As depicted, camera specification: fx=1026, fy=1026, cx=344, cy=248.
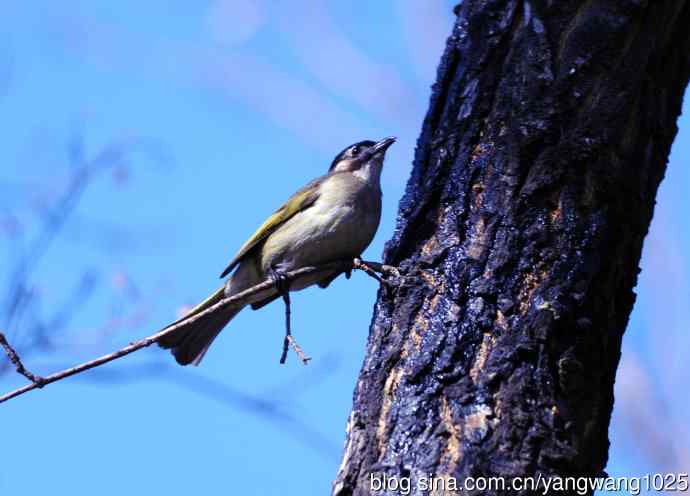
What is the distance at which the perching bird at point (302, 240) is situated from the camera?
5.96 metres

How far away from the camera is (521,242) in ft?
12.2

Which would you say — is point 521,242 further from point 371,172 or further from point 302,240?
point 371,172

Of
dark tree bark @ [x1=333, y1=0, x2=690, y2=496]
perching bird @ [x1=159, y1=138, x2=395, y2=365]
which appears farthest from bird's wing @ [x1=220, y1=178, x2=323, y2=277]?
dark tree bark @ [x1=333, y1=0, x2=690, y2=496]

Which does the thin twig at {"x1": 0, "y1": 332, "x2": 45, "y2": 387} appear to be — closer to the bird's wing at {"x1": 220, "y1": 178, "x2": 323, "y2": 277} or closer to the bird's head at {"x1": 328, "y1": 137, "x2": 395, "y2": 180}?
the bird's wing at {"x1": 220, "y1": 178, "x2": 323, "y2": 277}

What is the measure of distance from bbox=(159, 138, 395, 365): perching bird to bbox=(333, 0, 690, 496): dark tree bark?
1.71 meters

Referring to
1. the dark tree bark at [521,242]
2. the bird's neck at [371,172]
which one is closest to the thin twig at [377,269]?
the dark tree bark at [521,242]

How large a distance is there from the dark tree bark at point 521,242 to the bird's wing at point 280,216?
7.24 ft

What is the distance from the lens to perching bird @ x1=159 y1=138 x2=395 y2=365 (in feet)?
19.6

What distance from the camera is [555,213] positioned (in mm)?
3758

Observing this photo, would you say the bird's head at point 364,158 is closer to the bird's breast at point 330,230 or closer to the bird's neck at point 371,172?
the bird's neck at point 371,172

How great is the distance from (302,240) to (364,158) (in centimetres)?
121

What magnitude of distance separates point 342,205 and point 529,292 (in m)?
2.56

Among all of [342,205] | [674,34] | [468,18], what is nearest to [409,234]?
[468,18]

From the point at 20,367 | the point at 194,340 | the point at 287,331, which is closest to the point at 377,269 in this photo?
the point at 287,331
